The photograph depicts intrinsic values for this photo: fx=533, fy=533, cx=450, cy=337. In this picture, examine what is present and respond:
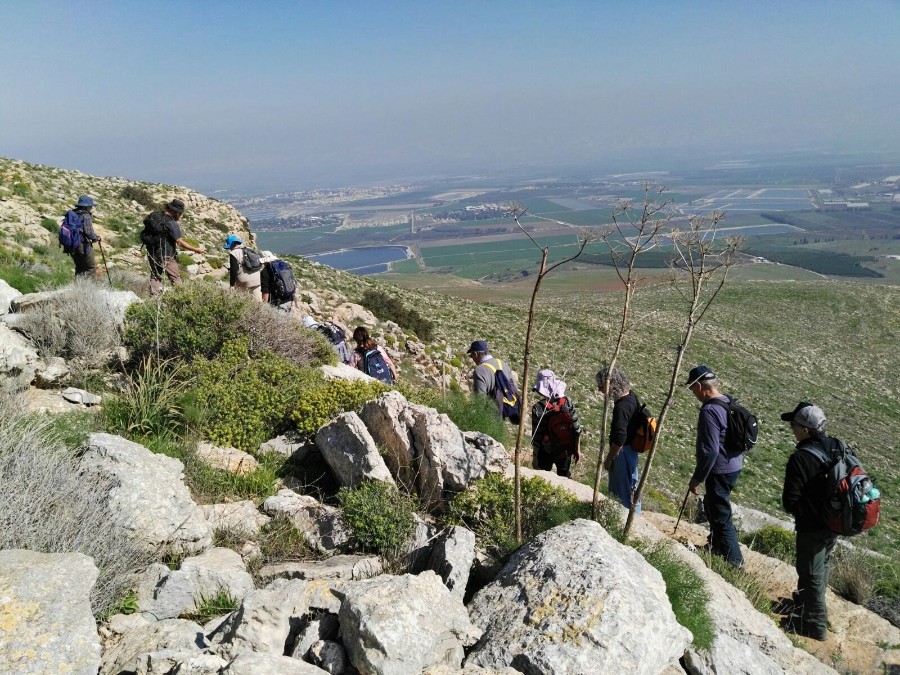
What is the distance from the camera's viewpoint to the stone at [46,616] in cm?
239

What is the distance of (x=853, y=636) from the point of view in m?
5.39

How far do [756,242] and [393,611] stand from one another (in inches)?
5088

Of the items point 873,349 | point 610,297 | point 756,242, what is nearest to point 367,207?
point 756,242

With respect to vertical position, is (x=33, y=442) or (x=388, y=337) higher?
(x=33, y=442)

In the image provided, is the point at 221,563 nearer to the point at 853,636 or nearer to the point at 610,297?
the point at 853,636

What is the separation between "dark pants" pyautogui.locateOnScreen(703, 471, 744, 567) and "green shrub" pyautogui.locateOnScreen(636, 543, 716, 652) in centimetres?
173

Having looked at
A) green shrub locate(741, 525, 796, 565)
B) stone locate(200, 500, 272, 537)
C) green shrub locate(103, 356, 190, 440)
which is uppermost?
green shrub locate(103, 356, 190, 440)

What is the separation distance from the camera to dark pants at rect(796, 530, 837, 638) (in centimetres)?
517

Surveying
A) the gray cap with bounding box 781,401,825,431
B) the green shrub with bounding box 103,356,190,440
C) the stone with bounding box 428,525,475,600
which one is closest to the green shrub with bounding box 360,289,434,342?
the green shrub with bounding box 103,356,190,440

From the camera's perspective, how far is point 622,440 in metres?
6.25

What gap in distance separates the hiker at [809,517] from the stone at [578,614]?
2392 mm

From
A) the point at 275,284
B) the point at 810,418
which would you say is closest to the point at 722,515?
the point at 810,418

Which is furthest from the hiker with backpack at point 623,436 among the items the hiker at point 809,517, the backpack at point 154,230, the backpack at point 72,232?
the backpack at point 72,232

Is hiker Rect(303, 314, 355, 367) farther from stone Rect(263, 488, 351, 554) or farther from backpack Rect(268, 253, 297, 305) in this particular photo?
stone Rect(263, 488, 351, 554)
